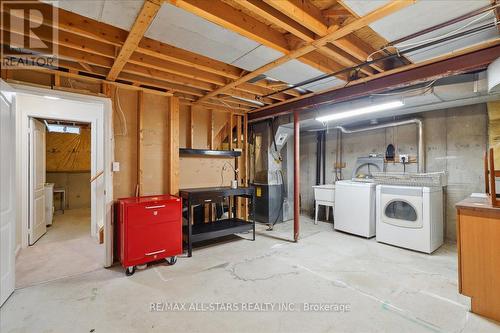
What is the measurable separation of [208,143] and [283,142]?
1.77 m

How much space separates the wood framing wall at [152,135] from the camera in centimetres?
301

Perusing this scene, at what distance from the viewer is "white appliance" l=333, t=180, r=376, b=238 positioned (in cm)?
405

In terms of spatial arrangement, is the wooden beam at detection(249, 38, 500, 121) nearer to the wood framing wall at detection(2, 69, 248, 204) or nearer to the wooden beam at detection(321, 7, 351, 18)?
the wooden beam at detection(321, 7, 351, 18)

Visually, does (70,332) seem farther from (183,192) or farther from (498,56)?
(498,56)

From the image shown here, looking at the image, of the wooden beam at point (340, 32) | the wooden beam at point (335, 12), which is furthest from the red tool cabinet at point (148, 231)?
the wooden beam at point (335, 12)

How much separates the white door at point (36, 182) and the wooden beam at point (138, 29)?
277 centimetres

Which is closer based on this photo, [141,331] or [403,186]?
[141,331]

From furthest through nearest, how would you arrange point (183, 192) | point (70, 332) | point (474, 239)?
point (183, 192)
point (474, 239)
point (70, 332)

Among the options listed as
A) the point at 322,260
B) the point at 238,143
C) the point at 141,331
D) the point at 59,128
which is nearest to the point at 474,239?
the point at 322,260

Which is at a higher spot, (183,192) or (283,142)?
(283,142)

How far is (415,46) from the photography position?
2195 mm

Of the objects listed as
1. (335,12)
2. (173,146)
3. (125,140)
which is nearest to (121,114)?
(125,140)

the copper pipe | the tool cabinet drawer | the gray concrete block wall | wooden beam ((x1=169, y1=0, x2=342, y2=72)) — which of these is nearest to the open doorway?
the tool cabinet drawer

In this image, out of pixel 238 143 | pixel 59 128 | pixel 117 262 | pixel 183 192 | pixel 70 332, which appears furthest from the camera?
pixel 59 128
